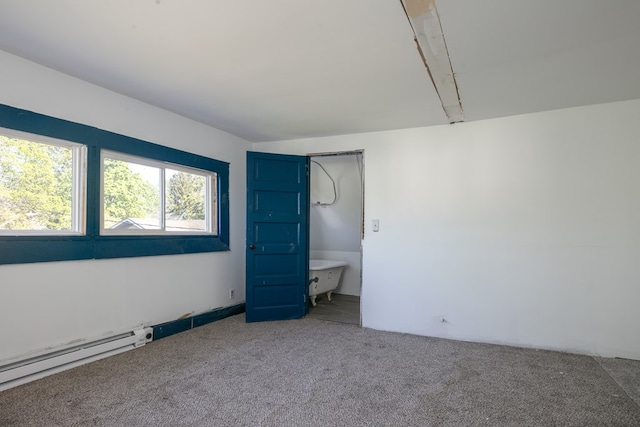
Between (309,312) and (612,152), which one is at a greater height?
(612,152)

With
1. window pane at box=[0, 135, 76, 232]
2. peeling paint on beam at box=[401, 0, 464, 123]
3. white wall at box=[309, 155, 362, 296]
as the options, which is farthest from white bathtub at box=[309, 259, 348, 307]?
window pane at box=[0, 135, 76, 232]

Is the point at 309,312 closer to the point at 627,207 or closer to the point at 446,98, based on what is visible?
the point at 446,98

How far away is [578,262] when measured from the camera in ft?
9.43

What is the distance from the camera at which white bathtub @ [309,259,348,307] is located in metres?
4.53

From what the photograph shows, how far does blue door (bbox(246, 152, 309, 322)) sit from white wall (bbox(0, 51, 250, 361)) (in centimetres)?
41

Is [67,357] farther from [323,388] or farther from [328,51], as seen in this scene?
[328,51]

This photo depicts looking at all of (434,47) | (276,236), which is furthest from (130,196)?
(434,47)

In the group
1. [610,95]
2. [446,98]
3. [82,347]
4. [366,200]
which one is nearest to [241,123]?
[366,200]

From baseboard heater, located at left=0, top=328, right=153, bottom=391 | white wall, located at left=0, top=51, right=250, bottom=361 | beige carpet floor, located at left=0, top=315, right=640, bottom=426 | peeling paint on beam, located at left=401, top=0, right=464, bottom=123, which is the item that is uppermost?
peeling paint on beam, located at left=401, top=0, right=464, bottom=123

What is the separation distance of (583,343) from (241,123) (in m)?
3.70

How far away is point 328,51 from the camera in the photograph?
6.62ft

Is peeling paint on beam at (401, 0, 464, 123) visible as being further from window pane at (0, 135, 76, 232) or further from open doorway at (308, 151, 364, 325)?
window pane at (0, 135, 76, 232)

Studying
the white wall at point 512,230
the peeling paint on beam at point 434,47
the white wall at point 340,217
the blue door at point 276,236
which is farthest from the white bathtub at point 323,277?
the peeling paint on beam at point 434,47

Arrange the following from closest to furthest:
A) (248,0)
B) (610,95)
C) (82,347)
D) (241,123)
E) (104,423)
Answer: (248,0) < (104,423) < (82,347) < (610,95) < (241,123)
